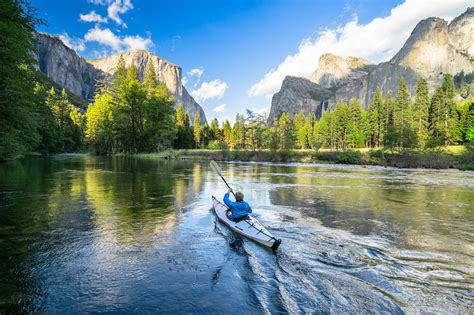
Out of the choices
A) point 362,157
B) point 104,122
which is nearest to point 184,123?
point 104,122

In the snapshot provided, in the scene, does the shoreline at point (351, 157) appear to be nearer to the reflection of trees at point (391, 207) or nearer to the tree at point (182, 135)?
the reflection of trees at point (391, 207)

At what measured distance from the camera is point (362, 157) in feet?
156

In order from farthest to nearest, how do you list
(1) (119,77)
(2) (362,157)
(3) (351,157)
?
(1) (119,77) < (3) (351,157) < (2) (362,157)

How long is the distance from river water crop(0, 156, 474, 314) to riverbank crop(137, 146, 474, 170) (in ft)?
88.9

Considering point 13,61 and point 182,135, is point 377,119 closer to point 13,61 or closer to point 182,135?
point 182,135

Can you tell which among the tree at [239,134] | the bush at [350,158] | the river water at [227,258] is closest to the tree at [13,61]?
the river water at [227,258]

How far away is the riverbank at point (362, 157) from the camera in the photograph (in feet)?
124

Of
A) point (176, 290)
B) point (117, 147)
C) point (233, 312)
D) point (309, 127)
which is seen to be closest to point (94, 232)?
point (176, 290)

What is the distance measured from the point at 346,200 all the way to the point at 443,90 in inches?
2566

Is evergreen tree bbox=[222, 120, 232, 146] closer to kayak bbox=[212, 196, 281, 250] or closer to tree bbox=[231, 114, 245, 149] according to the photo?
tree bbox=[231, 114, 245, 149]

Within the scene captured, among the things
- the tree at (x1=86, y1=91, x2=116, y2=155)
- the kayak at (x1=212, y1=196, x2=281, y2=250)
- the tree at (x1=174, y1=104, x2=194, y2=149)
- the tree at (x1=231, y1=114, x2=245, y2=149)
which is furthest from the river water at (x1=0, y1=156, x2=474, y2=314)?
the tree at (x1=231, y1=114, x2=245, y2=149)

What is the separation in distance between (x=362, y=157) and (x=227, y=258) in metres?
44.1

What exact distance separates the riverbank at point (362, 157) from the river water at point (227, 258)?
2711 centimetres

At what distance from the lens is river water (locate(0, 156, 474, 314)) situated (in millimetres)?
5684
